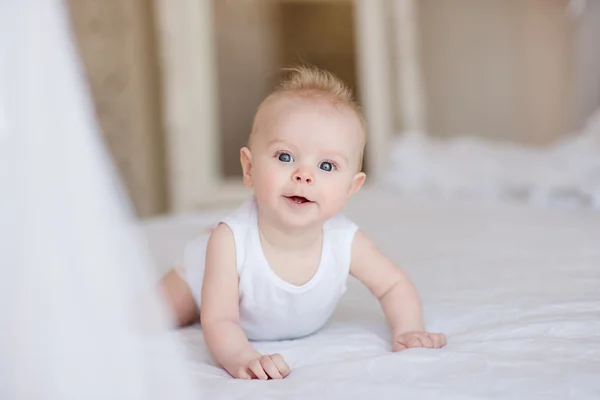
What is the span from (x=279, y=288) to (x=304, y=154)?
0.18 m

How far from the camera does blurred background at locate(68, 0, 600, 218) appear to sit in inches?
127

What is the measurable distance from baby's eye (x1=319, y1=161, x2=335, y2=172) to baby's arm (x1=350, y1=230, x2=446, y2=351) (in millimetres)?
145

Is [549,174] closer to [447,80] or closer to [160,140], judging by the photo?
[447,80]

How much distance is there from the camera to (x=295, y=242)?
1030mm

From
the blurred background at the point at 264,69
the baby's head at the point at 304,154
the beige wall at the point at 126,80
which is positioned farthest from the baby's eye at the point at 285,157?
the beige wall at the point at 126,80

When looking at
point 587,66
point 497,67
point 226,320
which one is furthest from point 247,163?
point 497,67

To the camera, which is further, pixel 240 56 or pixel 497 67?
pixel 240 56

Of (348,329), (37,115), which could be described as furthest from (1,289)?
(348,329)

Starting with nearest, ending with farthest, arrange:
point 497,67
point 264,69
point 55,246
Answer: point 55,246 < point 497,67 < point 264,69

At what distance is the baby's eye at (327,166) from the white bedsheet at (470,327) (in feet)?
0.70

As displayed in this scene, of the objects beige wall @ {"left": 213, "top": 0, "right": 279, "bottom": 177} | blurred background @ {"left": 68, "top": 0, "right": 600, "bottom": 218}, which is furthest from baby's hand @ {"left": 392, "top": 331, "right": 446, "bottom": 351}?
beige wall @ {"left": 213, "top": 0, "right": 279, "bottom": 177}

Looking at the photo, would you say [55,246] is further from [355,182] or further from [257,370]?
[355,182]

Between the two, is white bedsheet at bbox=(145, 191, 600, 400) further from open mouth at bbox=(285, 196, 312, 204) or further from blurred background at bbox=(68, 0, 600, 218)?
blurred background at bbox=(68, 0, 600, 218)

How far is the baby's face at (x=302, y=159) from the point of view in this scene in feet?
3.13
